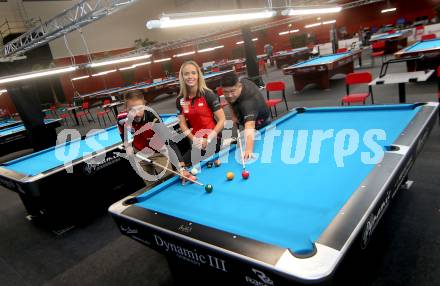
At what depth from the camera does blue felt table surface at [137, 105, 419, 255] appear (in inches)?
55.8

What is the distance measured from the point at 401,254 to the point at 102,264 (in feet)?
8.27

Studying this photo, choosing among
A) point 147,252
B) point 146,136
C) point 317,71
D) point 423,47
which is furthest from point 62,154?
point 423,47

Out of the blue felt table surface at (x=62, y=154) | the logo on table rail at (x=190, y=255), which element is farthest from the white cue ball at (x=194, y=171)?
the blue felt table surface at (x=62, y=154)

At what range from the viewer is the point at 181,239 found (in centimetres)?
145

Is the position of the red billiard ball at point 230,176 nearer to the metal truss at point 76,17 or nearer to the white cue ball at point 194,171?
the white cue ball at point 194,171

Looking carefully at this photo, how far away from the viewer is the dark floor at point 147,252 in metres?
2.07

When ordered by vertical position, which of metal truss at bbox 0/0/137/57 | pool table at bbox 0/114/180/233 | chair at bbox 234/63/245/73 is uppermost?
metal truss at bbox 0/0/137/57

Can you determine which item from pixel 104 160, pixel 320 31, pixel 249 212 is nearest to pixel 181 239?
pixel 249 212

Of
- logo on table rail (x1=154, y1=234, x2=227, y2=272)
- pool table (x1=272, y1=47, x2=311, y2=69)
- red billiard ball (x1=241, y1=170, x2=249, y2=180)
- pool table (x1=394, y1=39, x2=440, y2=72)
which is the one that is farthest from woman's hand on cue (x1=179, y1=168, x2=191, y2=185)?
pool table (x1=272, y1=47, x2=311, y2=69)

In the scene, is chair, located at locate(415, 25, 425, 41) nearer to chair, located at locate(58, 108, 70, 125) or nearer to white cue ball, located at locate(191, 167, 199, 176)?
white cue ball, located at locate(191, 167, 199, 176)

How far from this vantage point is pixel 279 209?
5.17ft

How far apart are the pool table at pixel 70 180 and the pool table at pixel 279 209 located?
175 centimetres

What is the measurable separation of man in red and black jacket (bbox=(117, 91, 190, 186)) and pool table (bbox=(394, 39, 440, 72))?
5321mm

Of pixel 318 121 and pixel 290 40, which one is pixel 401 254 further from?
pixel 290 40
